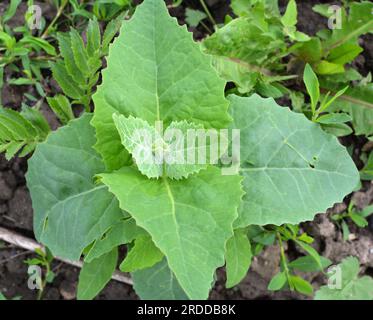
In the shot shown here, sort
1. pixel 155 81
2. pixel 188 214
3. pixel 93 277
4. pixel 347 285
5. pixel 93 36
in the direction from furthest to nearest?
pixel 347 285, pixel 93 277, pixel 93 36, pixel 155 81, pixel 188 214

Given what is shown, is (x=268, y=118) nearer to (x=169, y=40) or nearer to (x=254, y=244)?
(x=169, y=40)

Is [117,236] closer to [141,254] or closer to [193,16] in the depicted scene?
[141,254]

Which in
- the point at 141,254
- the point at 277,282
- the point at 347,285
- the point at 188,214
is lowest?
the point at 347,285

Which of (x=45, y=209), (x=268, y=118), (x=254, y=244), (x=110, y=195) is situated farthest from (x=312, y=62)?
(x=45, y=209)

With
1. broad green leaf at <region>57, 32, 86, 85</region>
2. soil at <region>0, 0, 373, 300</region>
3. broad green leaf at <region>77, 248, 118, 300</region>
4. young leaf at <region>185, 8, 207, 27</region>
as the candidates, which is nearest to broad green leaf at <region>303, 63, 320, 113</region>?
soil at <region>0, 0, 373, 300</region>

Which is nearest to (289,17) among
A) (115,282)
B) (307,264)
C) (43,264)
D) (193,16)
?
(193,16)

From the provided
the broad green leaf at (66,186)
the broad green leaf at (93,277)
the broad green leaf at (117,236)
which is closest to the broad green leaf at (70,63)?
the broad green leaf at (66,186)

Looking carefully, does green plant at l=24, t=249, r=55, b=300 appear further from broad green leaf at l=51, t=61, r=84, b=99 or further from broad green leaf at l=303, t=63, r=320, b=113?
broad green leaf at l=303, t=63, r=320, b=113
